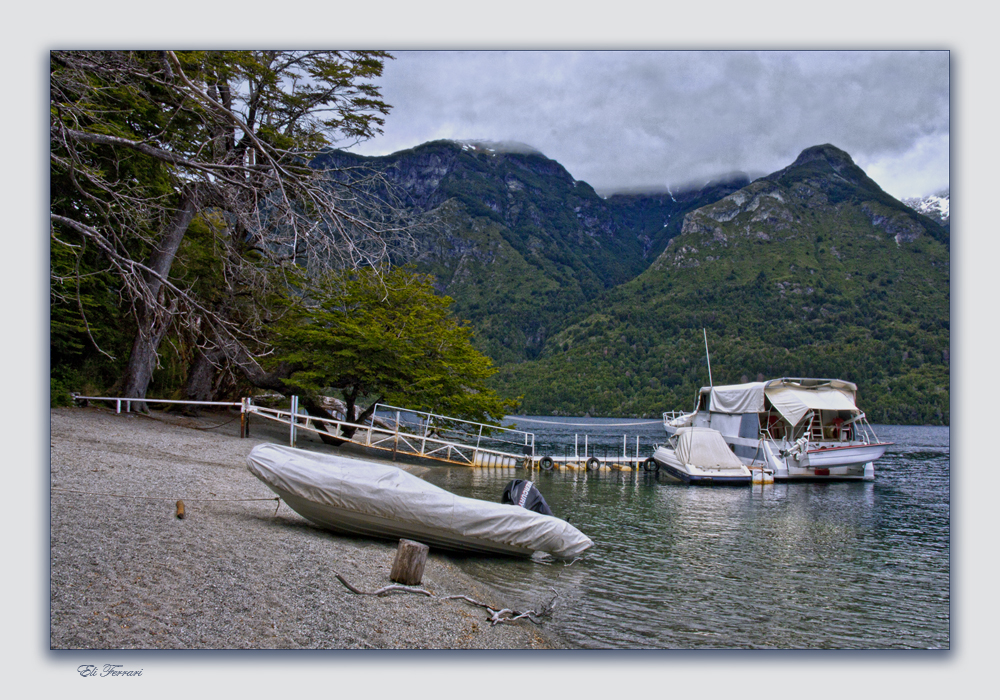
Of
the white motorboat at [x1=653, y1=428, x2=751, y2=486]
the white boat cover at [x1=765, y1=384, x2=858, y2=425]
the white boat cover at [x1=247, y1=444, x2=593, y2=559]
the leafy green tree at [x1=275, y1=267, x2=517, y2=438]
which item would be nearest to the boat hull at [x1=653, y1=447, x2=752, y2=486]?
the white motorboat at [x1=653, y1=428, x2=751, y2=486]

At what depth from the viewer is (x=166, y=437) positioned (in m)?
14.5

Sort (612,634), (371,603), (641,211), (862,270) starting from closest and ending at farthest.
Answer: (371,603) → (612,634) → (862,270) → (641,211)

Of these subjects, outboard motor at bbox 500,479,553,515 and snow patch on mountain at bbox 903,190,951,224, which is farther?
outboard motor at bbox 500,479,553,515

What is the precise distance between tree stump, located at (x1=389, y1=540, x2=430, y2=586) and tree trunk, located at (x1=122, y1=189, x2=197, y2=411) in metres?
3.39

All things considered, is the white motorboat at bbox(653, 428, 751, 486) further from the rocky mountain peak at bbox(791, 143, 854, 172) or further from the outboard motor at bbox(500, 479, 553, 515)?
the outboard motor at bbox(500, 479, 553, 515)

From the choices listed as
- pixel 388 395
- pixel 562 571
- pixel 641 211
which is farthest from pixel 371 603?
pixel 388 395

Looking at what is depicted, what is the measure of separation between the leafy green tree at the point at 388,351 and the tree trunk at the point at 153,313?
16.5 ft

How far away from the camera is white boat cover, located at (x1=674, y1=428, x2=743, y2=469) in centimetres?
2270

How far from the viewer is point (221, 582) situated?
5.42 metres

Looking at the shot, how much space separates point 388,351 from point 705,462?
1220 centimetres

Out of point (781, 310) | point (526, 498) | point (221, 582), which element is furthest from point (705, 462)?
point (221, 582)

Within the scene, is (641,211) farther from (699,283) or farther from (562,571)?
(699,283)

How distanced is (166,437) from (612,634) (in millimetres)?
12226

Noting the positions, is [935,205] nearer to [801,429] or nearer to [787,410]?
[787,410]
